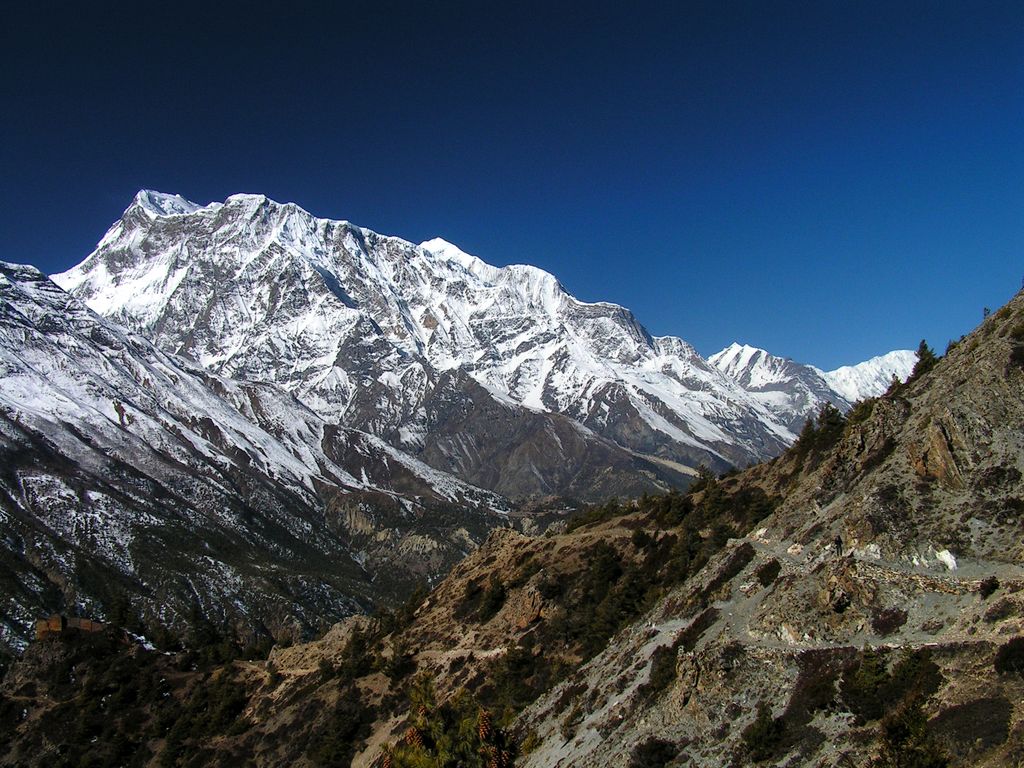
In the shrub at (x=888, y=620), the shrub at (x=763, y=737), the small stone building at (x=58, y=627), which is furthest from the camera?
the small stone building at (x=58, y=627)

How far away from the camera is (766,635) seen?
40.2 metres

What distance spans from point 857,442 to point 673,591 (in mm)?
18349

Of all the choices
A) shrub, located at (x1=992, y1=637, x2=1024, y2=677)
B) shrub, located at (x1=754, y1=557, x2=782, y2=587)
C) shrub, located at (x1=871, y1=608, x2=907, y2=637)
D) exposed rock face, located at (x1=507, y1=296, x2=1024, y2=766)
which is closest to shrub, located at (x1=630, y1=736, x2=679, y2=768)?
exposed rock face, located at (x1=507, y1=296, x2=1024, y2=766)

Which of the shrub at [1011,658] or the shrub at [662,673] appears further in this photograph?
the shrub at [662,673]

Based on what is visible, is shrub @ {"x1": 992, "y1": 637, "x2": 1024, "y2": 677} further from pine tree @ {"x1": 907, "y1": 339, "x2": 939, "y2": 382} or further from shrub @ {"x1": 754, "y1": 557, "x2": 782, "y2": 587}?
pine tree @ {"x1": 907, "y1": 339, "x2": 939, "y2": 382}

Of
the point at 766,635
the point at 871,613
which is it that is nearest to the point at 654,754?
the point at 766,635

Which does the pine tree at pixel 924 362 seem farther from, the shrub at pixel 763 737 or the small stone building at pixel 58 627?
the small stone building at pixel 58 627

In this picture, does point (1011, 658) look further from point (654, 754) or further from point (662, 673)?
point (662, 673)

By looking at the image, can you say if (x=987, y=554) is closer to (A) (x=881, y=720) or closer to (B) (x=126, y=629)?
(A) (x=881, y=720)

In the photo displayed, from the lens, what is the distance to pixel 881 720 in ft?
102

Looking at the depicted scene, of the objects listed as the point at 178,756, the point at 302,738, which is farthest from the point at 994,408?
the point at 178,756

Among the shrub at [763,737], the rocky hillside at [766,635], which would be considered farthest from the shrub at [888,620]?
the shrub at [763,737]

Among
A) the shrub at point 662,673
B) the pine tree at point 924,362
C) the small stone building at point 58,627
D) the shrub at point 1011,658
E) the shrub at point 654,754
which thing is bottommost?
the shrub at point 1011,658

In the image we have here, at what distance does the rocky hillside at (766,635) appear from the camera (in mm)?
31891
